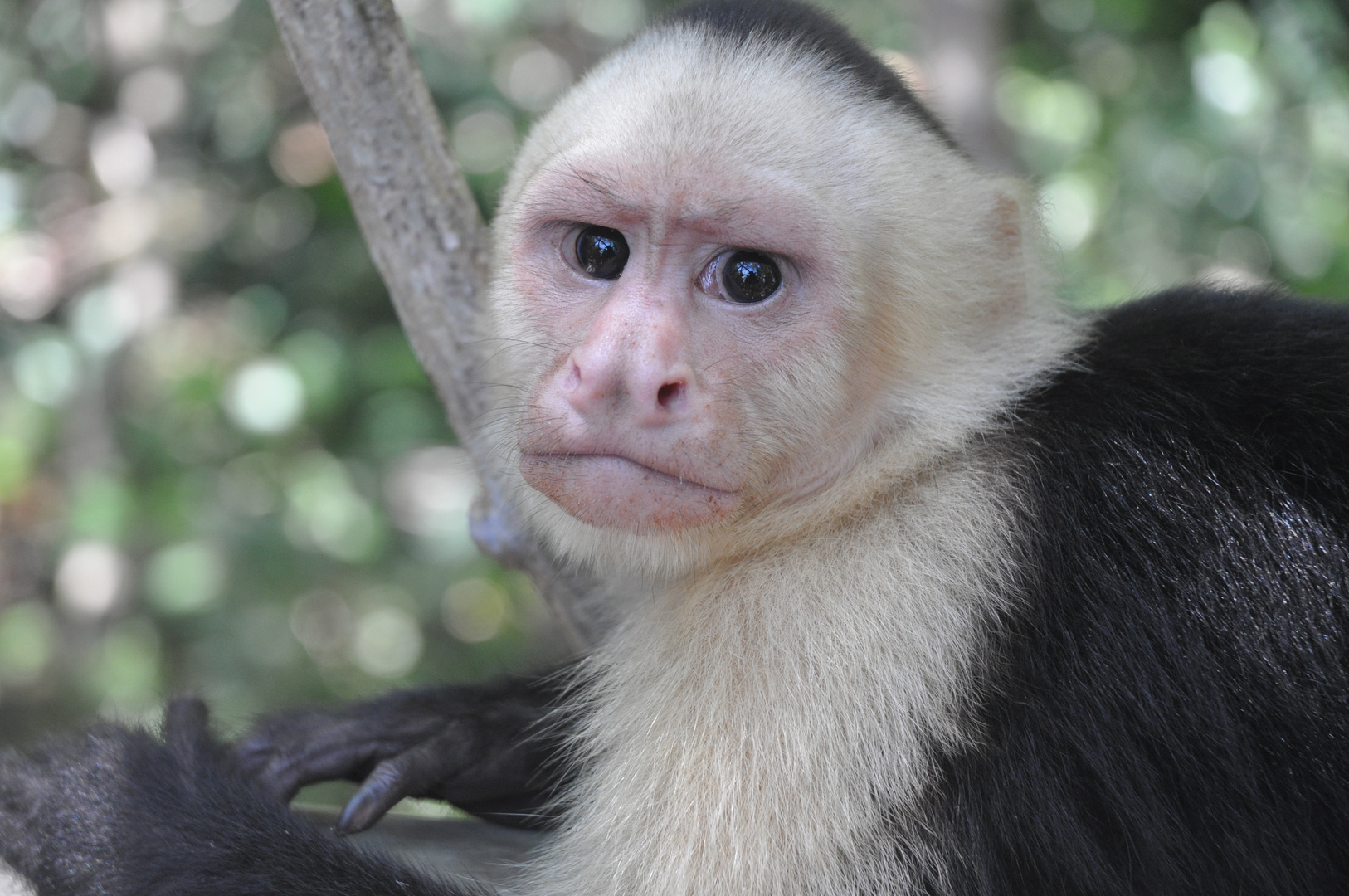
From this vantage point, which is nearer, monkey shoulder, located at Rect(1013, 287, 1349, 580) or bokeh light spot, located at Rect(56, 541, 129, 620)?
monkey shoulder, located at Rect(1013, 287, 1349, 580)

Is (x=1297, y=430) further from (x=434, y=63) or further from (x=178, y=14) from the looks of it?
(x=178, y=14)

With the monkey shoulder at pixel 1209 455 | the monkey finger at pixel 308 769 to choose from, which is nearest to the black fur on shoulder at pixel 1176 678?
the monkey shoulder at pixel 1209 455

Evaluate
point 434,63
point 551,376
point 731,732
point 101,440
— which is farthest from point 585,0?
point 731,732

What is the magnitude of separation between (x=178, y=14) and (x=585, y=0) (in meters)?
2.25

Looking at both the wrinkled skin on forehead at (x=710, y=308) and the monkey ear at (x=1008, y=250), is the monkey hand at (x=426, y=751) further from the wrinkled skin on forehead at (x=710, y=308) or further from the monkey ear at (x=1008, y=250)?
the monkey ear at (x=1008, y=250)

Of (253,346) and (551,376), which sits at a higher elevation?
(551,376)

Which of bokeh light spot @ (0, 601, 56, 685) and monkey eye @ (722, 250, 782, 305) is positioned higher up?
monkey eye @ (722, 250, 782, 305)

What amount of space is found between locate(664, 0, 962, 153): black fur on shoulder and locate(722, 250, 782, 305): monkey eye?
0.42m

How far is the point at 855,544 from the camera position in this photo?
6.42ft

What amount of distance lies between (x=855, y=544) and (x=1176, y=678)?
51 centimetres

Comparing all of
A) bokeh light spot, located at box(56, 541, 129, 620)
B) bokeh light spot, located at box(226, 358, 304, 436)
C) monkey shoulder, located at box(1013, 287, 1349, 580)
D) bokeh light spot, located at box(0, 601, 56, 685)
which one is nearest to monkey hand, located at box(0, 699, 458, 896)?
monkey shoulder, located at box(1013, 287, 1349, 580)

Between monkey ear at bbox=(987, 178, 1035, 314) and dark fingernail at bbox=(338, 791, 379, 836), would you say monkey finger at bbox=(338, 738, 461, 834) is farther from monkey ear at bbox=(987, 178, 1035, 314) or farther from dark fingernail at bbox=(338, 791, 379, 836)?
monkey ear at bbox=(987, 178, 1035, 314)

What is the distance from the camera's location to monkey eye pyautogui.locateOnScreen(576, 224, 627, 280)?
2092 millimetres

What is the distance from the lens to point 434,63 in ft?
14.5
